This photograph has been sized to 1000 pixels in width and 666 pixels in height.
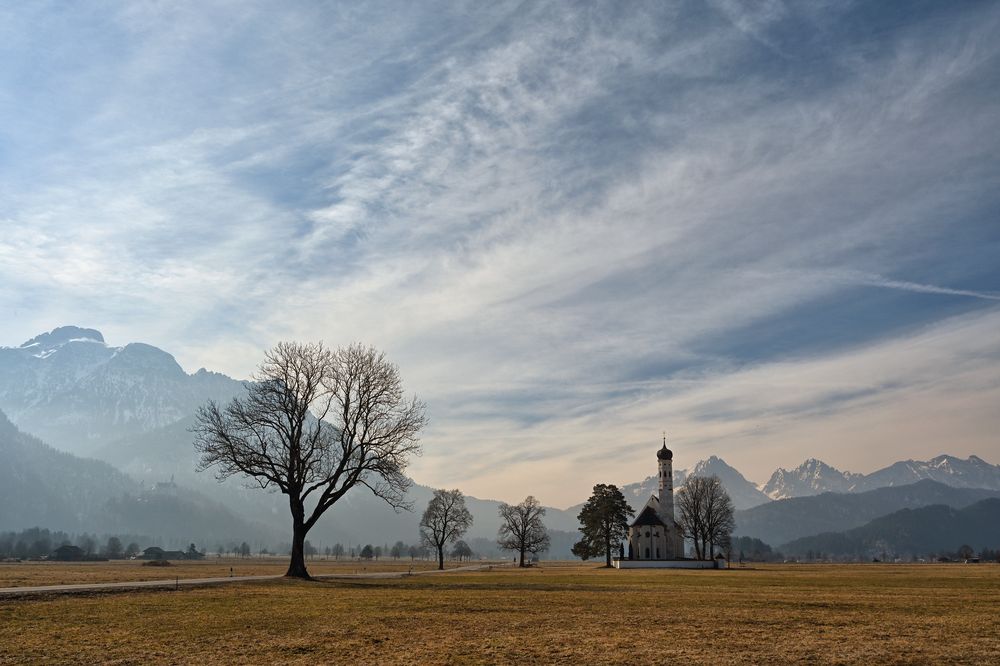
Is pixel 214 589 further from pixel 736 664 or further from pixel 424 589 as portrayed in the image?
pixel 736 664

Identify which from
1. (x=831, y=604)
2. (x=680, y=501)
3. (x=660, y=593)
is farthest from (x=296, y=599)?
(x=680, y=501)

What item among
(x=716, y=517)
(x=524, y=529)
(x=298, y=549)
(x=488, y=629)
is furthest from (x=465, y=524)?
(x=488, y=629)

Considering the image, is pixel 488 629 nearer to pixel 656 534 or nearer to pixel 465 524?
pixel 465 524

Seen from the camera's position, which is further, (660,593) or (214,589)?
(660,593)

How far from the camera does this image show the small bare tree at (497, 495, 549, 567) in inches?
5404

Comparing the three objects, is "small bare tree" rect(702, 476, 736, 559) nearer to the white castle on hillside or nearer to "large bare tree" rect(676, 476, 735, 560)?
"large bare tree" rect(676, 476, 735, 560)

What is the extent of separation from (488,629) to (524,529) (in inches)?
4588

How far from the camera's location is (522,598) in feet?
121

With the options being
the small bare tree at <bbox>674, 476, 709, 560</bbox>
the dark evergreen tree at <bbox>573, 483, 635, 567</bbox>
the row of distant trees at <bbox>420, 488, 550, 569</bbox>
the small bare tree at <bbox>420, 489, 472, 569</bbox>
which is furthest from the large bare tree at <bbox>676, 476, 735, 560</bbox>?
the small bare tree at <bbox>420, 489, 472, 569</bbox>

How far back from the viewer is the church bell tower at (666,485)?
479 feet

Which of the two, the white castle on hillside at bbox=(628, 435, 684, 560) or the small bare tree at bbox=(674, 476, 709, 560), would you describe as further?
the white castle on hillside at bbox=(628, 435, 684, 560)

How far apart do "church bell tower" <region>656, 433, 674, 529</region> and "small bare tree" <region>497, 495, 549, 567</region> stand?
23.9 meters

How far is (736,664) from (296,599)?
22540 millimetres

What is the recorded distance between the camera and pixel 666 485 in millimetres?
154500
